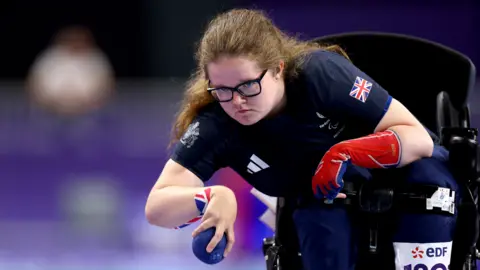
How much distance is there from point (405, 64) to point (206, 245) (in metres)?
1.39

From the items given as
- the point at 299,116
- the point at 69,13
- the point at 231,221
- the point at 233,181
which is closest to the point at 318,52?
the point at 299,116

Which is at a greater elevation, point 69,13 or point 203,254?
point 69,13

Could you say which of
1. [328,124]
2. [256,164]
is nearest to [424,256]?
[328,124]

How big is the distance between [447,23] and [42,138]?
3.75 metres

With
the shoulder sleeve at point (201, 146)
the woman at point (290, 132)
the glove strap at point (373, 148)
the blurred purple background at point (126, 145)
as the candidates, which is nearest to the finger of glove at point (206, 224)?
the woman at point (290, 132)

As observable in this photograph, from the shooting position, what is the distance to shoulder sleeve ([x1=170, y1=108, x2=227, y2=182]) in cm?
325

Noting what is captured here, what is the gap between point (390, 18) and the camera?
27.4 feet

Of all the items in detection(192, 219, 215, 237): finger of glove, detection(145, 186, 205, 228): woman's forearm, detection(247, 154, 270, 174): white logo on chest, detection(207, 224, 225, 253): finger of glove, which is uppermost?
detection(247, 154, 270, 174): white logo on chest

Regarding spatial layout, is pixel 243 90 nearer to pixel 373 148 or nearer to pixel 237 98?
pixel 237 98

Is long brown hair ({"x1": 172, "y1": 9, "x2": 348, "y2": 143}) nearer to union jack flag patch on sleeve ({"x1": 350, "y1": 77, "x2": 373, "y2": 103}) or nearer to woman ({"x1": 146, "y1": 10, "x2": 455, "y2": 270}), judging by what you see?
woman ({"x1": 146, "y1": 10, "x2": 455, "y2": 270})

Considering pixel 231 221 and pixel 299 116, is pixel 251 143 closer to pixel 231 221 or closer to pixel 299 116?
pixel 299 116

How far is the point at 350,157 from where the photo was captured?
3.12m

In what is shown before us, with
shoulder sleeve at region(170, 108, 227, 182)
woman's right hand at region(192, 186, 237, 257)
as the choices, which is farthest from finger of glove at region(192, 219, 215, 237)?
shoulder sleeve at region(170, 108, 227, 182)

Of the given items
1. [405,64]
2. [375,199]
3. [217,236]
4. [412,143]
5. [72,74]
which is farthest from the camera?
[72,74]
